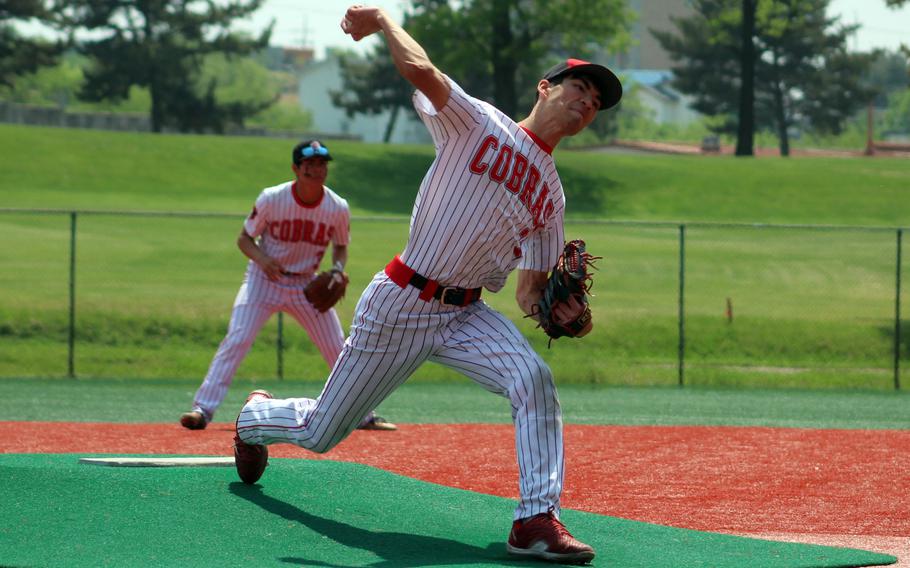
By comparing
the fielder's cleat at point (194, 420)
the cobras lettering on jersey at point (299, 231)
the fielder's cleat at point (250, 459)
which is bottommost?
the fielder's cleat at point (194, 420)

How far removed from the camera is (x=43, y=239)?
86.6 ft

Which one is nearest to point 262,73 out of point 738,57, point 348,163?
point 738,57

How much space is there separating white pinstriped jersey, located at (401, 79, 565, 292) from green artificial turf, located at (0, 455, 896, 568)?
47.2 inches

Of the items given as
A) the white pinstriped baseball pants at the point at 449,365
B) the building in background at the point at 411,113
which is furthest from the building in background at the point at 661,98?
the white pinstriped baseball pants at the point at 449,365

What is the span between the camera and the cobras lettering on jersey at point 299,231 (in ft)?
32.1

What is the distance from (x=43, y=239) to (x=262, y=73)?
115 meters

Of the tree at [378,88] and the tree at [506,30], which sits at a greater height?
the tree at [378,88]

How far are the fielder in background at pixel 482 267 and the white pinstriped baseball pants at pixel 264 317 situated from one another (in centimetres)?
399

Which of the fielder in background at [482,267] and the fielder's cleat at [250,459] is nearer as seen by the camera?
the fielder in background at [482,267]

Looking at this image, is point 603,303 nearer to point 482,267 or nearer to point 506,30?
point 482,267

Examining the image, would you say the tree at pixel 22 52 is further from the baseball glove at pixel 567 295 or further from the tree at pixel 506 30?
the baseball glove at pixel 567 295

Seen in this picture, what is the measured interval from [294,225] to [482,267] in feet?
14.2

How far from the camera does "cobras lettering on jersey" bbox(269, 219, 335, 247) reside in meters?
9.77

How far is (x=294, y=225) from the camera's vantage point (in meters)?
9.77
